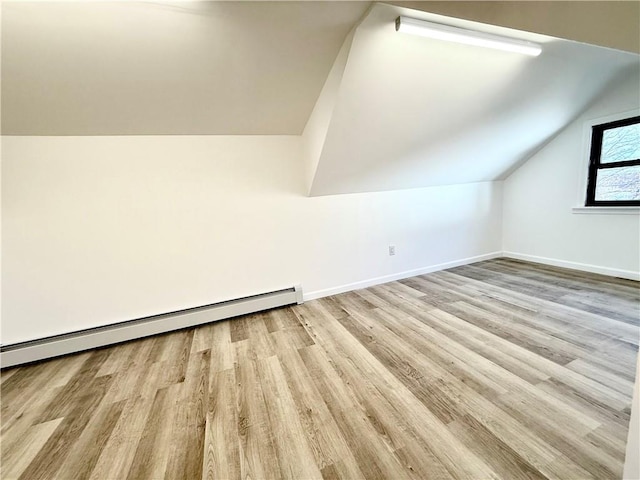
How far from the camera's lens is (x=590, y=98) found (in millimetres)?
2959

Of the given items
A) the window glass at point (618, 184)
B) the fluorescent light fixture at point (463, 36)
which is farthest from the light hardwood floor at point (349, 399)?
the fluorescent light fixture at point (463, 36)

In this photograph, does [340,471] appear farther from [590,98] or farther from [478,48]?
[590,98]

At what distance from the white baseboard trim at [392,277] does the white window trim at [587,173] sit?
4.20 ft

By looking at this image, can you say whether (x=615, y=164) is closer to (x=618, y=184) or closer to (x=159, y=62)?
(x=618, y=184)

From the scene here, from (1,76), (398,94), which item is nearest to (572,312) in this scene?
(398,94)

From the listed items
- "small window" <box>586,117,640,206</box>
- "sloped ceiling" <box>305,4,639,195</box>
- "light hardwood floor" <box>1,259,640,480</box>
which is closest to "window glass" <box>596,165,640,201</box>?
"small window" <box>586,117,640,206</box>

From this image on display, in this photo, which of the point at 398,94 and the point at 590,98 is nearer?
the point at 398,94

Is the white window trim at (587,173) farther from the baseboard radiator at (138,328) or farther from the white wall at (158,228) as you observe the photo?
the baseboard radiator at (138,328)

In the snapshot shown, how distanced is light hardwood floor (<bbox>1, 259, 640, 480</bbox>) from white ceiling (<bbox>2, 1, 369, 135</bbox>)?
6.46ft

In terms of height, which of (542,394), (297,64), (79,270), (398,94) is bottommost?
(542,394)

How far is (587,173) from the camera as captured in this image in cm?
321

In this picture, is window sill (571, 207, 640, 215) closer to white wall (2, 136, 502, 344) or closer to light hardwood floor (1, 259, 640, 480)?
light hardwood floor (1, 259, 640, 480)

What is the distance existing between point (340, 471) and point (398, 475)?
245 millimetres

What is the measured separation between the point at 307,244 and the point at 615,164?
12.6ft
